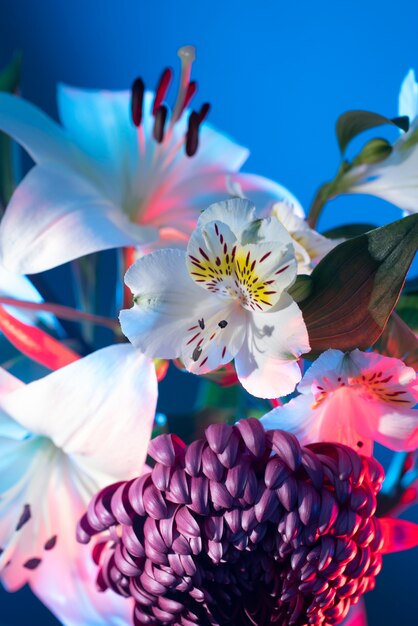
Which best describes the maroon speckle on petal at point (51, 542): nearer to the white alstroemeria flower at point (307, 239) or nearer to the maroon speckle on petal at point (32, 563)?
the maroon speckle on petal at point (32, 563)

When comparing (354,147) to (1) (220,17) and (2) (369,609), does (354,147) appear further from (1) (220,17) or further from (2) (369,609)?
(2) (369,609)

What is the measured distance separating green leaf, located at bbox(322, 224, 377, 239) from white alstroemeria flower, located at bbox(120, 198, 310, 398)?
118 millimetres

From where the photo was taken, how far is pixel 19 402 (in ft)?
1.56

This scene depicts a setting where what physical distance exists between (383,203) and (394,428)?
0.15 metres

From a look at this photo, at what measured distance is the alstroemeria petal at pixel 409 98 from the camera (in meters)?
0.44

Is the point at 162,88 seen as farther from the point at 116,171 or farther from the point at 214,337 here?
the point at 214,337

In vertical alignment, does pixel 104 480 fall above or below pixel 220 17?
below

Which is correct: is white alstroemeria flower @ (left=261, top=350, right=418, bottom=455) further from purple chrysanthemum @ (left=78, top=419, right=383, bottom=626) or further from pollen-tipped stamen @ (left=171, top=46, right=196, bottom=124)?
pollen-tipped stamen @ (left=171, top=46, right=196, bottom=124)

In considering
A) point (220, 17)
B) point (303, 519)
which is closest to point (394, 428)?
point (303, 519)

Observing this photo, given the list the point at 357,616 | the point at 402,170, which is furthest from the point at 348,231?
the point at 357,616

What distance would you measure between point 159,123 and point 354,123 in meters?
0.14

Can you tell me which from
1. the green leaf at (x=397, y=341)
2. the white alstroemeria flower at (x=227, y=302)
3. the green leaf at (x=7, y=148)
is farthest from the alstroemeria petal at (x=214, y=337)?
the green leaf at (x=7, y=148)

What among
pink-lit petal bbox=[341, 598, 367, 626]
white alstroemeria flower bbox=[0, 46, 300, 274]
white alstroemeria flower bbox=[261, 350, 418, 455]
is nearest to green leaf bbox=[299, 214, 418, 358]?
white alstroemeria flower bbox=[261, 350, 418, 455]

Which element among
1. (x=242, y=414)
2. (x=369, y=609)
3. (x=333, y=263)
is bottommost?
(x=369, y=609)
